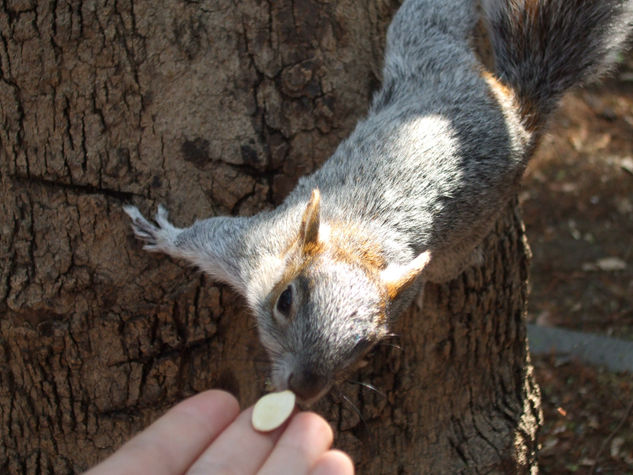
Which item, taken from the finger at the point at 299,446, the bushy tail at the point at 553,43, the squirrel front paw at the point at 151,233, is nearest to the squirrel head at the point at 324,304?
the finger at the point at 299,446

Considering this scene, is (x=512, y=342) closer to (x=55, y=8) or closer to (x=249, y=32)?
(x=249, y=32)

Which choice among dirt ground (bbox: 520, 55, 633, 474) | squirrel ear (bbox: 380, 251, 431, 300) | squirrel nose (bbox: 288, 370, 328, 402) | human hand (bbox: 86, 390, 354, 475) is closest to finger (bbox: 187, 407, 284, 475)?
human hand (bbox: 86, 390, 354, 475)

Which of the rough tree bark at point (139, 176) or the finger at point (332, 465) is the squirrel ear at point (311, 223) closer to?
the rough tree bark at point (139, 176)

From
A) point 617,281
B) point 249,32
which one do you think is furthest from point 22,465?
point 617,281

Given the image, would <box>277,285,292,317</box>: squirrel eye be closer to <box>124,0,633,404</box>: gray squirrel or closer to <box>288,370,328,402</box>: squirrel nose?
<box>124,0,633,404</box>: gray squirrel

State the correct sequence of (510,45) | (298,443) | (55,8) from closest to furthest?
(298,443) < (55,8) < (510,45)

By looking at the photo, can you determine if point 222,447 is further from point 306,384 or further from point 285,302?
point 285,302
